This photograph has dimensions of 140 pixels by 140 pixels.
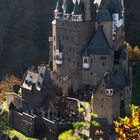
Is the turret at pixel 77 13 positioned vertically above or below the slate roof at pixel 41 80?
above

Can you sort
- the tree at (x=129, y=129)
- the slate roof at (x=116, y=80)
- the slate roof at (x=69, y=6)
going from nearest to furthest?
the tree at (x=129, y=129) < the slate roof at (x=116, y=80) < the slate roof at (x=69, y=6)

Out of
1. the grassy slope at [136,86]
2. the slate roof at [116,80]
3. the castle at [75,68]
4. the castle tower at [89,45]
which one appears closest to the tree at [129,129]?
the slate roof at [116,80]

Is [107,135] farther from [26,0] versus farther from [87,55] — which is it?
[26,0]

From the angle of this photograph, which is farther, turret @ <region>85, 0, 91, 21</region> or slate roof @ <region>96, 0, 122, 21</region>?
turret @ <region>85, 0, 91, 21</region>

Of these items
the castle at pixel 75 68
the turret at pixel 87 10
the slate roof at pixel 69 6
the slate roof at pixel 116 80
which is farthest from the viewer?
the slate roof at pixel 69 6

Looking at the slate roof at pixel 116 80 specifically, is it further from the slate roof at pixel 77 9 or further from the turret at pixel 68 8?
the turret at pixel 68 8

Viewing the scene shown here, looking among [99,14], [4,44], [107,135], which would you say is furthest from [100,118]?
[4,44]

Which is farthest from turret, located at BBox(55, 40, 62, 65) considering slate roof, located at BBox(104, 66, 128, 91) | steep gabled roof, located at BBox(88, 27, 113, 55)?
slate roof, located at BBox(104, 66, 128, 91)

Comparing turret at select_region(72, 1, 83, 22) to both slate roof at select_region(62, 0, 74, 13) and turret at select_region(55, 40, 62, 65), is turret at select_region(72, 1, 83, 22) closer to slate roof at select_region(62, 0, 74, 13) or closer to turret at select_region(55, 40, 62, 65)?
slate roof at select_region(62, 0, 74, 13)
